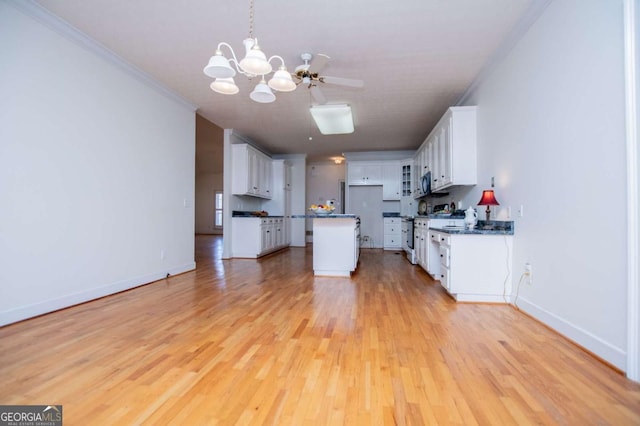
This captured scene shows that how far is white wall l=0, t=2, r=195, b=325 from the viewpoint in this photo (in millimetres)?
2447

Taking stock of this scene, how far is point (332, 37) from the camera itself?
2.96m

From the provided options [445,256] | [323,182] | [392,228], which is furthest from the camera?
[323,182]

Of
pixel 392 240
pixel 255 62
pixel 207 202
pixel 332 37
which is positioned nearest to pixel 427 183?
pixel 392 240

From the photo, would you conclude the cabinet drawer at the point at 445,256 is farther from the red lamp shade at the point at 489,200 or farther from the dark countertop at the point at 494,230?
the red lamp shade at the point at 489,200

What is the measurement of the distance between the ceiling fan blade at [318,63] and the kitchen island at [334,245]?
79.2 inches

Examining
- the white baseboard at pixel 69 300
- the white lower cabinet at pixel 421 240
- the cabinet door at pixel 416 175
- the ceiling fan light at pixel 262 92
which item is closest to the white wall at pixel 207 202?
the cabinet door at pixel 416 175

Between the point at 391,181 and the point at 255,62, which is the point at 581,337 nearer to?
the point at 255,62

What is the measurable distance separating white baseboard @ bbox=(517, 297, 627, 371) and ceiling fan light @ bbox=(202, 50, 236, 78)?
9.96ft

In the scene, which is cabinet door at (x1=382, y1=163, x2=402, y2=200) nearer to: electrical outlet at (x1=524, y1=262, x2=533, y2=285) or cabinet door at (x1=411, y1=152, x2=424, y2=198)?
cabinet door at (x1=411, y1=152, x2=424, y2=198)

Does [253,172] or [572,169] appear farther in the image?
[253,172]

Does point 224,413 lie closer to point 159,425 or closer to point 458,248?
point 159,425

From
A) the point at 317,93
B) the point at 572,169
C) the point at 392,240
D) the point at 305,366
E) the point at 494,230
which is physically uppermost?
the point at 317,93

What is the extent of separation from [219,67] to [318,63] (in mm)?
1168

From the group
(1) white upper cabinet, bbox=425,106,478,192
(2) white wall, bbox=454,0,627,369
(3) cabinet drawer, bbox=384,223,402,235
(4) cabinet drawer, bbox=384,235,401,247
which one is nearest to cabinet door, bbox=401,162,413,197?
(3) cabinet drawer, bbox=384,223,402,235
